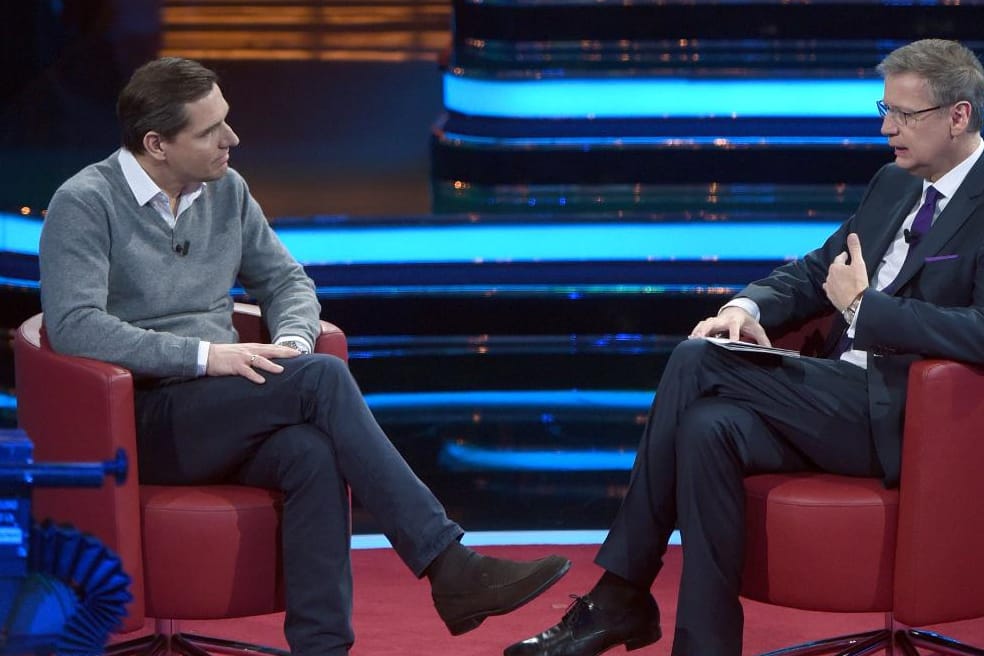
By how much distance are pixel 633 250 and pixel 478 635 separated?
8.43ft

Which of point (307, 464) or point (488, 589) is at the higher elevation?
point (307, 464)

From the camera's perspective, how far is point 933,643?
308cm

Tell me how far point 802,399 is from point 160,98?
4.39 feet

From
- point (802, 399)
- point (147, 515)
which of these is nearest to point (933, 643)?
point (802, 399)

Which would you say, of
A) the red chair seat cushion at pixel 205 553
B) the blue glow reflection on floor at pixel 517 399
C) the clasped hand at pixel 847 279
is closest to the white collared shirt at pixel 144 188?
the red chair seat cushion at pixel 205 553

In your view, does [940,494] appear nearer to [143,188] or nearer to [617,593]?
[617,593]

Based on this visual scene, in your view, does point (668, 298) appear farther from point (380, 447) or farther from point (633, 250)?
point (380, 447)

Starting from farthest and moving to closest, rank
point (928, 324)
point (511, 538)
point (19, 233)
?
1. point (19, 233)
2. point (511, 538)
3. point (928, 324)

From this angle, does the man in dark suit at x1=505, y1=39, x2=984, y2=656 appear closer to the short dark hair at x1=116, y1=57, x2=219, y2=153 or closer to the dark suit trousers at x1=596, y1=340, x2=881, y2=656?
the dark suit trousers at x1=596, y1=340, x2=881, y2=656

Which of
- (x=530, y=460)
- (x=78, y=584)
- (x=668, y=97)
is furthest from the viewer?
(x=668, y=97)

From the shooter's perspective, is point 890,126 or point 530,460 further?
point 530,460

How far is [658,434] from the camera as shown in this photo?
2980mm

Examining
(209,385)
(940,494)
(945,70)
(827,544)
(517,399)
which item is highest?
(945,70)

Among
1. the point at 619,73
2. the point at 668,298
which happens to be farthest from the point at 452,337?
the point at 619,73
